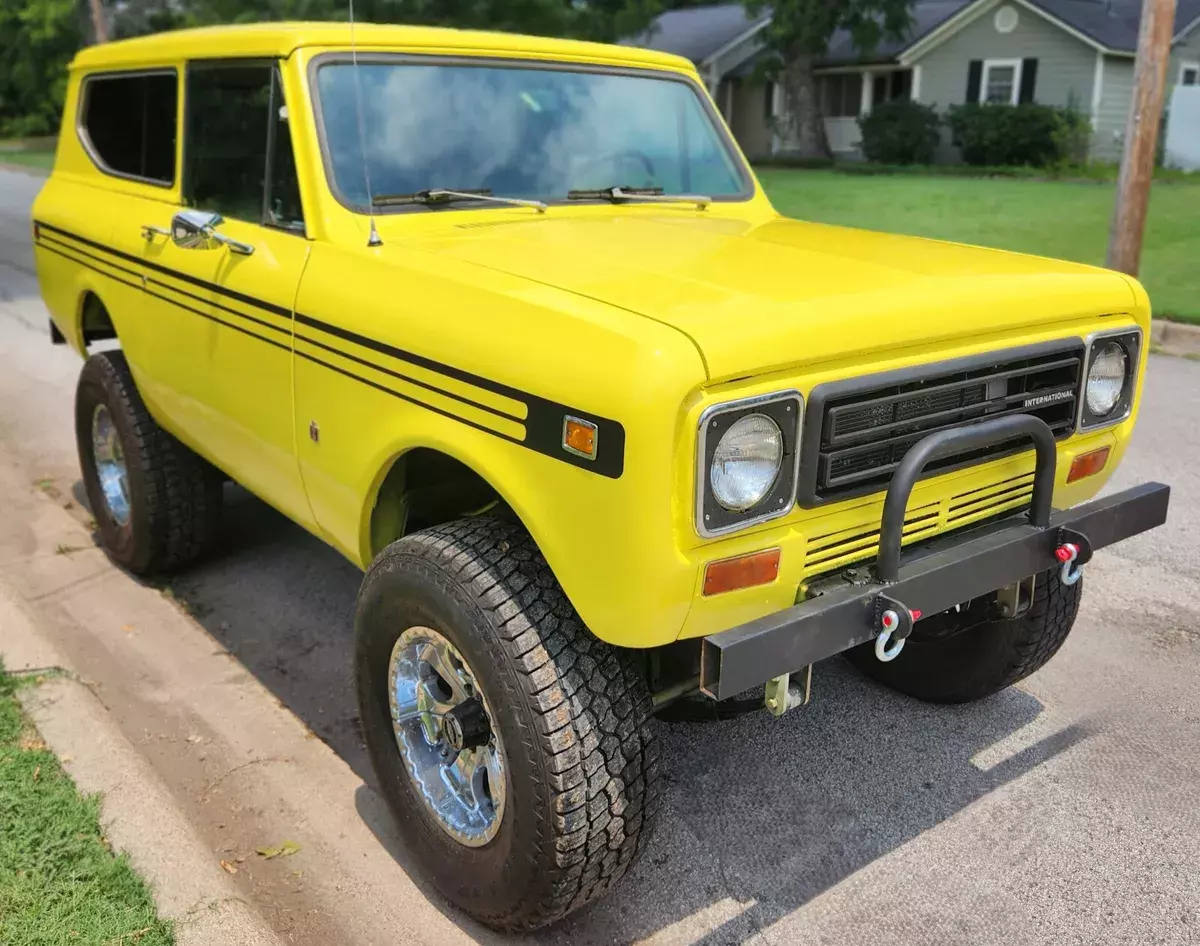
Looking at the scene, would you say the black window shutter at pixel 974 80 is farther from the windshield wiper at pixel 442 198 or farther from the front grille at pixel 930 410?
the front grille at pixel 930 410

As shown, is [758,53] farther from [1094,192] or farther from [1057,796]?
[1057,796]

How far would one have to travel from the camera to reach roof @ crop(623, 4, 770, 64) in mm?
33812

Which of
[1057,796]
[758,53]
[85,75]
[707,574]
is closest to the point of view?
[707,574]

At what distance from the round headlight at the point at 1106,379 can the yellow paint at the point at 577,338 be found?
85 millimetres

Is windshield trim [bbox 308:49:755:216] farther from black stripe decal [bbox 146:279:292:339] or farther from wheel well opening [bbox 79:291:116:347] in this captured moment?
wheel well opening [bbox 79:291:116:347]

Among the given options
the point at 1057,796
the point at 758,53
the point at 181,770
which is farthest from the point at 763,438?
the point at 758,53

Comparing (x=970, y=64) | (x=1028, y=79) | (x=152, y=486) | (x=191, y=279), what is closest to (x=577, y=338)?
(x=191, y=279)

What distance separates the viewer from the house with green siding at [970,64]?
2589 cm

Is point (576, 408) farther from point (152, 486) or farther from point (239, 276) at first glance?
point (152, 486)

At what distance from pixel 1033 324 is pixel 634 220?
1.32 metres

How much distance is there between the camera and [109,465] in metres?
4.87

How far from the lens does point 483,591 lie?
250 cm

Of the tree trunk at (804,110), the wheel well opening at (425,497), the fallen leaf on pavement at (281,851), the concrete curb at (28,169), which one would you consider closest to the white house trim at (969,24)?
the tree trunk at (804,110)

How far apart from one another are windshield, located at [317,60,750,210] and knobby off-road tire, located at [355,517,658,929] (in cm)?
121
